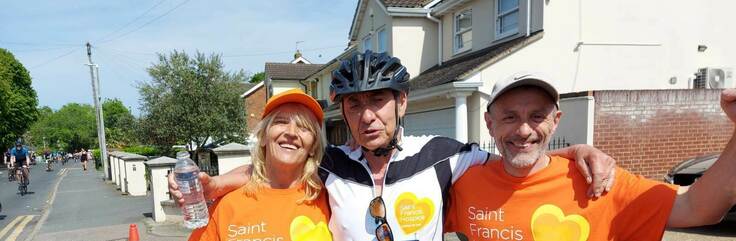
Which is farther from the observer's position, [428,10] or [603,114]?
[428,10]

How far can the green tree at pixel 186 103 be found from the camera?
57.7 feet

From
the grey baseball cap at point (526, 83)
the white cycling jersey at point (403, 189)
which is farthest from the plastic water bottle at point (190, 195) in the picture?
the grey baseball cap at point (526, 83)

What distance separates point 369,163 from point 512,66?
938cm

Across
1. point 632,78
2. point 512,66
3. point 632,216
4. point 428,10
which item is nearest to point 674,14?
point 632,78

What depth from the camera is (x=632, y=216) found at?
1.91 metres

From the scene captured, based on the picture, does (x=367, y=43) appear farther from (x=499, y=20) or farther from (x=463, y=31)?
(x=499, y=20)

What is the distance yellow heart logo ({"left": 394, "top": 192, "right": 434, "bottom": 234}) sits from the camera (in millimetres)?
2154

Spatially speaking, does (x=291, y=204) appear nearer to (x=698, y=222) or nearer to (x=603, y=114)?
(x=698, y=222)

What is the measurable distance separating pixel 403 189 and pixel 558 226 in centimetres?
77

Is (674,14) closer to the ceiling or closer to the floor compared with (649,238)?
closer to the ceiling

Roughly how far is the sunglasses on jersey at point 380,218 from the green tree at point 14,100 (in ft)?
163

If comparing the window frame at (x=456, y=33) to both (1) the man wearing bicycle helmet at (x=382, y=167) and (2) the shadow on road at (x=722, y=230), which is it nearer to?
(2) the shadow on road at (x=722, y=230)

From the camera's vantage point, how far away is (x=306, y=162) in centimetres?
251

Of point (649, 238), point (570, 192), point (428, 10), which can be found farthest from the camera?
point (428, 10)
